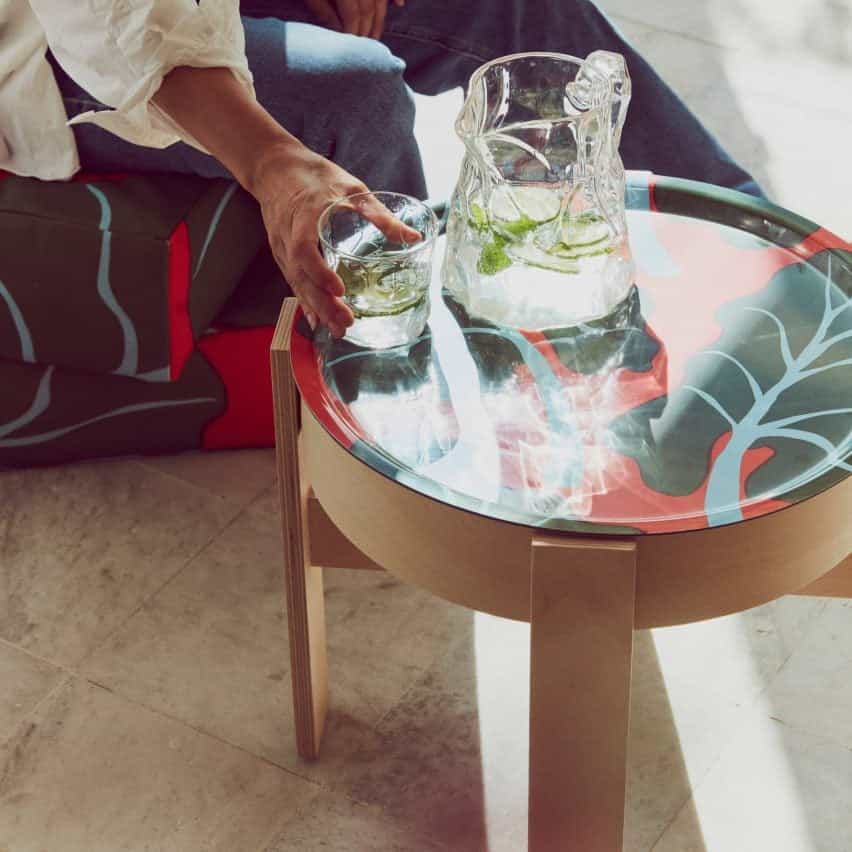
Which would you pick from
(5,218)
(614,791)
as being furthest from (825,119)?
(614,791)

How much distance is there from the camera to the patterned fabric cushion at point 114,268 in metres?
1.46

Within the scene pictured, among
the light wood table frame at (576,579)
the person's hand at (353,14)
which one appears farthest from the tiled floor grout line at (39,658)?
the person's hand at (353,14)

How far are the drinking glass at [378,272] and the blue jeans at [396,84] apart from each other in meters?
0.39

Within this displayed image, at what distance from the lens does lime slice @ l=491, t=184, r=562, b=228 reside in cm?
111

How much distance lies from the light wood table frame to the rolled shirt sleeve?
28 centimetres

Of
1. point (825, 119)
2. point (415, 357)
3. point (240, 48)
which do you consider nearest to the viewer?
point (415, 357)

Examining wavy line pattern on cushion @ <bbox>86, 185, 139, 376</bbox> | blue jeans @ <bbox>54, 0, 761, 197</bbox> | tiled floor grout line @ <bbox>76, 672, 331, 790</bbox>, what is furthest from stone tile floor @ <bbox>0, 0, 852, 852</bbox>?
blue jeans @ <bbox>54, 0, 761, 197</bbox>

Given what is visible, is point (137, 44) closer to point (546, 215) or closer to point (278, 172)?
point (278, 172)

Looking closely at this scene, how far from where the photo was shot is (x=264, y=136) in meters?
1.18

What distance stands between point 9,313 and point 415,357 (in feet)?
1.99

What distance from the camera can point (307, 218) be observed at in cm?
111

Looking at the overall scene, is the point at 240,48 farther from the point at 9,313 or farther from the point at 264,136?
the point at 9,313

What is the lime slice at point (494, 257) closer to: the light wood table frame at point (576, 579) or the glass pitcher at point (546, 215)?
the glass pitcher at point (546, 215)

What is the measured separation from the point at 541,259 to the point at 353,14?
687 millimetres
